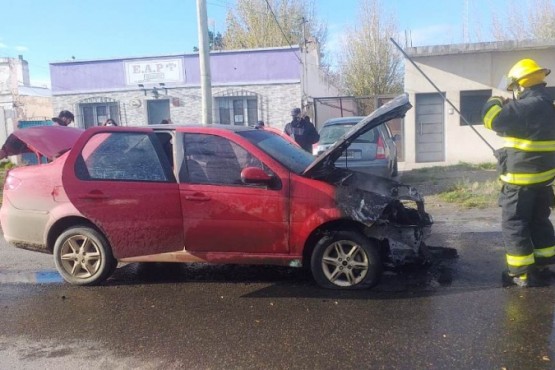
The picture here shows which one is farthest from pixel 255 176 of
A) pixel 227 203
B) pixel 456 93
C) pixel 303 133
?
pixel 456 93

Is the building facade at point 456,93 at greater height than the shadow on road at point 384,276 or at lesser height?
greater

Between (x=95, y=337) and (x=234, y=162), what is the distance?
6.29ft

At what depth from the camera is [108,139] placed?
5.04m

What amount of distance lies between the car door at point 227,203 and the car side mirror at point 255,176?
2.7 inches

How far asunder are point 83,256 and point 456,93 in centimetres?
1203

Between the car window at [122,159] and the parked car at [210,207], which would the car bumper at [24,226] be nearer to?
the parked car at [210,207]

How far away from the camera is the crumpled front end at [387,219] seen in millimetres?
4496

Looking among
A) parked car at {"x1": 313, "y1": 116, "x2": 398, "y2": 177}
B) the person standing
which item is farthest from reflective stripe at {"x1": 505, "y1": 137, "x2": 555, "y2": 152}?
the person standing

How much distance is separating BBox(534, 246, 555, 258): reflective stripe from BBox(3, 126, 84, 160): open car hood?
4.86m

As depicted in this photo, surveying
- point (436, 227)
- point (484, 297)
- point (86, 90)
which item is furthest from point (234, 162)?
point (86, 90)

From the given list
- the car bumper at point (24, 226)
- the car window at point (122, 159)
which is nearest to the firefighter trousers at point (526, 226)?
the car window at point (122, 159)

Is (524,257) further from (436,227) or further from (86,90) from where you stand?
(86,90)

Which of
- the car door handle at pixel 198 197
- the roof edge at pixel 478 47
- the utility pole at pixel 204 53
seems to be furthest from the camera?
the roof edge at pixel 478 47

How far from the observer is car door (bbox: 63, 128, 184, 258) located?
4.80 m
